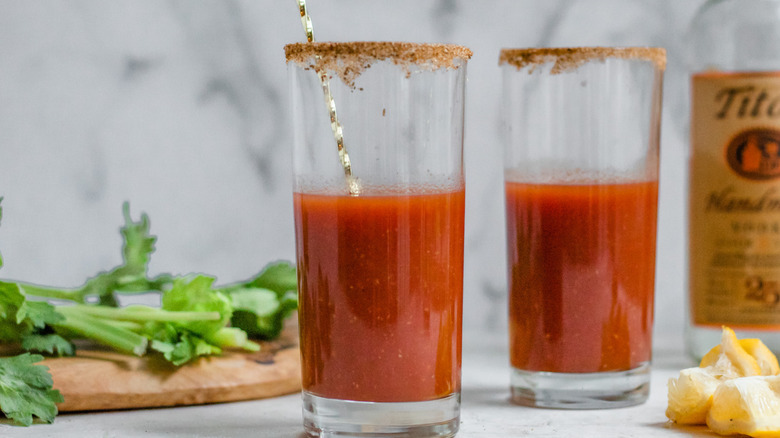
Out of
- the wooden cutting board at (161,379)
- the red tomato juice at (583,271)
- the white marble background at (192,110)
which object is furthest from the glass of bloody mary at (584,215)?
the white marble background at (192,110)

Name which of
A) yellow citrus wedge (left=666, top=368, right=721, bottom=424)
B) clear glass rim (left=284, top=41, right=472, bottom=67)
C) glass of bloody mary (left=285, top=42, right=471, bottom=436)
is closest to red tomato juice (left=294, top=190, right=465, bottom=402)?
glass of bloody mary (left=285, top=42, right=471, bottom=436)

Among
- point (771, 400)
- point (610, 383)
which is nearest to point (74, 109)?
point (610, 383)

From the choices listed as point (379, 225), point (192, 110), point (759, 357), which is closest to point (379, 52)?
point (379, 225)

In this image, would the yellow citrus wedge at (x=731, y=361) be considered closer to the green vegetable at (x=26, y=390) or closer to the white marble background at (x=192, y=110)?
the white marble background at (x=192, y=110)

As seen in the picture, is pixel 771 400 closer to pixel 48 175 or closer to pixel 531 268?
pixel 531 268

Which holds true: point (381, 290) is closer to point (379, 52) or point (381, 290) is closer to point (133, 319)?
point (379, 52)
